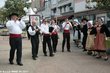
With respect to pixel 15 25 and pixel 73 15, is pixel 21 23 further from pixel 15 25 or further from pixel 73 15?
pixel 73 15

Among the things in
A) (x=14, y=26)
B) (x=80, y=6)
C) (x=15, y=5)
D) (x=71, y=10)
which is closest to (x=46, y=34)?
(x=14, y=26)

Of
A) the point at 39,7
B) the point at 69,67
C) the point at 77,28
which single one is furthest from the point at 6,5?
the point at 39,7

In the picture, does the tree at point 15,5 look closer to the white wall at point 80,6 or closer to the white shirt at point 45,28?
the white wall at point 80,6

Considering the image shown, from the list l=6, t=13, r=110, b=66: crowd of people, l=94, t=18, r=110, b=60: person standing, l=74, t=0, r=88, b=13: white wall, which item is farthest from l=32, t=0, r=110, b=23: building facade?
l=94, t=18, r=110, b=60: person standing

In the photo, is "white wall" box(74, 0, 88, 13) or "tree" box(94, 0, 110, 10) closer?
"tree" box(94, 0, 110, 10)

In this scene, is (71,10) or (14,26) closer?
(14,26)

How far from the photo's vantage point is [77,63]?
1319cm

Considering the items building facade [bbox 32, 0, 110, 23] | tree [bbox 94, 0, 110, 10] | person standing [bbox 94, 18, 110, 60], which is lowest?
person standing [bbox 94, 18, 110, 60]

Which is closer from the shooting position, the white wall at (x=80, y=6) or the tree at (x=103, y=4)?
the tree at (x=103, y=4)

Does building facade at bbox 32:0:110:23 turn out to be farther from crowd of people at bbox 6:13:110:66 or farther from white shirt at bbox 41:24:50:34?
white shirt at bbox 41:24:50:34

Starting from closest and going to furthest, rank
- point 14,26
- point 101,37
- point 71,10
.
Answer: point 14,26
point 101,37
point 71,10

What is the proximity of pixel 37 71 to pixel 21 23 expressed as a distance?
2467 millimetres

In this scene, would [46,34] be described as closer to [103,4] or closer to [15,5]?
[103,4]

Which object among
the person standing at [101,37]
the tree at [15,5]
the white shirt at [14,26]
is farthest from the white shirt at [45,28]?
the tree at [15,5]
